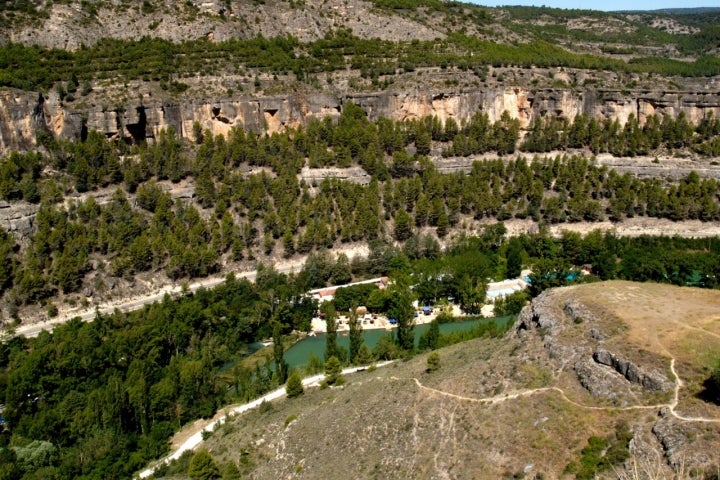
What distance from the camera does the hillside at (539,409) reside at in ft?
121

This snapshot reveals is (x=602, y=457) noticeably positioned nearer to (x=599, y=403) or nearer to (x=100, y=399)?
(x=599, y=403)

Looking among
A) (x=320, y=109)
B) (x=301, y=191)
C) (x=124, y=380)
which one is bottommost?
(x=124, y=380)

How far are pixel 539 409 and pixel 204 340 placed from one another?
37.9m

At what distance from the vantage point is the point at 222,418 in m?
56.7

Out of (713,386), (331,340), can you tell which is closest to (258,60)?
(331,340)

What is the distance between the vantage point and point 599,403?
4025 centimetres

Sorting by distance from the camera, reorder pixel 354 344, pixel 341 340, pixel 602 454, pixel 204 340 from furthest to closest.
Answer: pixel 341 340
pixel 204 340
pixel 354 344
pixel 602 454

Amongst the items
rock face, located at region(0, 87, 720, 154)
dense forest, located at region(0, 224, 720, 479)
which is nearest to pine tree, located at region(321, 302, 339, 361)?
dense forest, located at region(0, 224, 720, 479)

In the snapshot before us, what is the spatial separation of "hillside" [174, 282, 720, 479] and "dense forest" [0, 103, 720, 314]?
3438 centimetres

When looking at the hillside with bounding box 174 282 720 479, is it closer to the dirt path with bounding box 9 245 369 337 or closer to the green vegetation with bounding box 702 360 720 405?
the green vegetation with bounding box 702 360 720 405

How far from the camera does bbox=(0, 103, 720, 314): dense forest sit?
80000 millimetres

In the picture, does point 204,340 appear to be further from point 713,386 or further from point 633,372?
point 713,386

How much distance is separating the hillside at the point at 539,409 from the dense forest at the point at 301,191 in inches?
1354

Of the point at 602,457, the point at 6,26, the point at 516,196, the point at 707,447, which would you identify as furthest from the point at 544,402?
the point at 6,26
